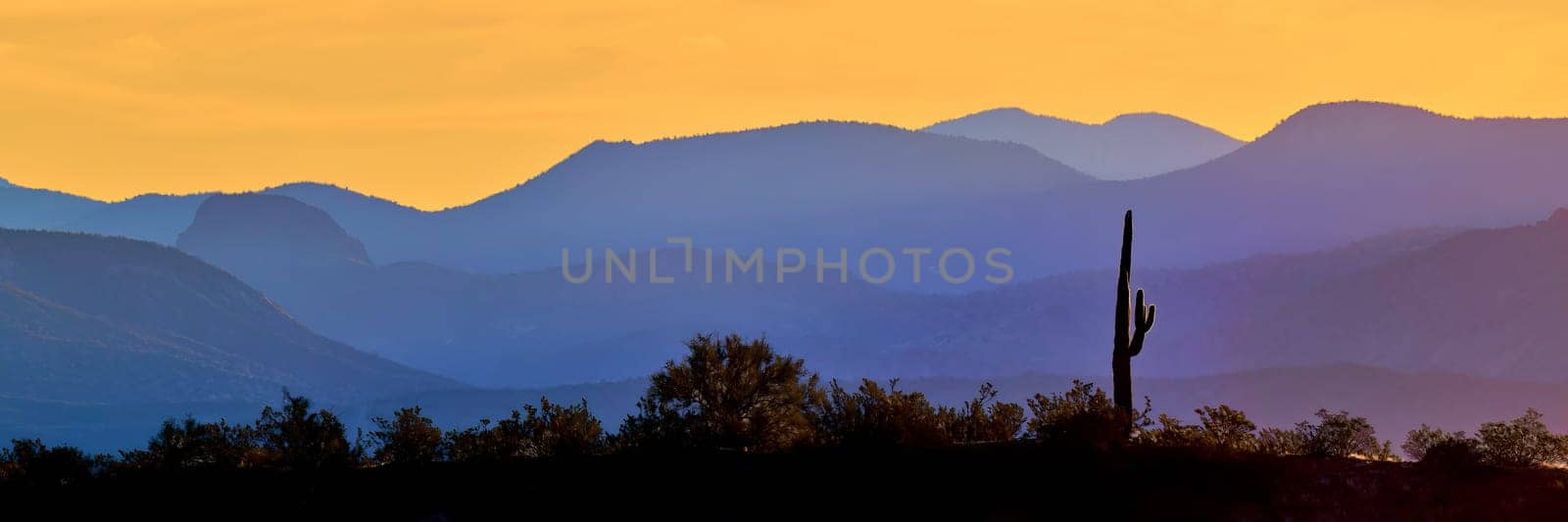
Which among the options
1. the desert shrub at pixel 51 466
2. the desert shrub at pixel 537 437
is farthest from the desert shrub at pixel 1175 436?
the desert shrub at pixel 51 466

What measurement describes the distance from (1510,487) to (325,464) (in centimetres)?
3107

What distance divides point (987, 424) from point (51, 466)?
1069 inches

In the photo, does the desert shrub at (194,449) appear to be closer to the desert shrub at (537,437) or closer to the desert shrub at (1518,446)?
the desert shrub at (537,437)

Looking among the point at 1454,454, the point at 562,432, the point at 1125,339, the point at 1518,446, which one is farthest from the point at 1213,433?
the point at 562,432

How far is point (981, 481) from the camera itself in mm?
35219

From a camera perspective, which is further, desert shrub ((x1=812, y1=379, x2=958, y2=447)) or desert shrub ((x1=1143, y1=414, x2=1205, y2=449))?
desert shrub ((x1=812, y1=379, x2=958, y2=447))

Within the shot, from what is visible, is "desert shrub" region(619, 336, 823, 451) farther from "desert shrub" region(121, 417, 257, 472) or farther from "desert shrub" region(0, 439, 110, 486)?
"desert shrub" region(0, 439, 110, 486)

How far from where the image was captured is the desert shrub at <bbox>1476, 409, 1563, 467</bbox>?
113 ft

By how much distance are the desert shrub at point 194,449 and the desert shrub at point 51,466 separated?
41.7 inches

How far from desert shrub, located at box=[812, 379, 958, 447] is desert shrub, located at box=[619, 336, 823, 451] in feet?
2.23

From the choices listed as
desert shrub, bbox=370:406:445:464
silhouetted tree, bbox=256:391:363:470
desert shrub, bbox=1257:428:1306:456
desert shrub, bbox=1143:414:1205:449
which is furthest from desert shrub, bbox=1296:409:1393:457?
silhouetted tree, bbox=256:391:363:470

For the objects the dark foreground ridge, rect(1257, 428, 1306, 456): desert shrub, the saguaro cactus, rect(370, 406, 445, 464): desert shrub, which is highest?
the saguaro cactus

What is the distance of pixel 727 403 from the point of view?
4706 cm

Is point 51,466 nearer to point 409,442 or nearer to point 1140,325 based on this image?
point 409,442
